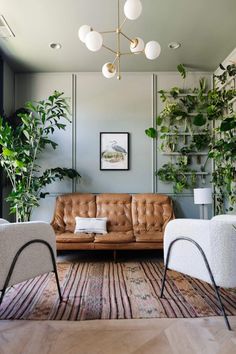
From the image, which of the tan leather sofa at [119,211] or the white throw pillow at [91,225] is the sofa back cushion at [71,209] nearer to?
Result: the tan leather sofa at [119,211]

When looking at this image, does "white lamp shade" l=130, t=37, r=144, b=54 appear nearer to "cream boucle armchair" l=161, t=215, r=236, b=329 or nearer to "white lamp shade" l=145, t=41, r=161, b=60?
"white lamp shade" l=145, t=41, r=161, b=60

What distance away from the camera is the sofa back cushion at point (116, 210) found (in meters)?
4.25

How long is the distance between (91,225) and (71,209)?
20.2 inches

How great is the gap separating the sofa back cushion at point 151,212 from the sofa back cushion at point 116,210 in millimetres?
97

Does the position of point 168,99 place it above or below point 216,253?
above

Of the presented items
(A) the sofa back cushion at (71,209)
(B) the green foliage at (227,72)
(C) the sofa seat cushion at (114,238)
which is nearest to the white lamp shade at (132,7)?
(B) the green foliage at (227,72)

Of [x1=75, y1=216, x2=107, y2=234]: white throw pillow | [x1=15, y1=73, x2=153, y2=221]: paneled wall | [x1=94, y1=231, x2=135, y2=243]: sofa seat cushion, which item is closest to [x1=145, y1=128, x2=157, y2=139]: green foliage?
[x1=15, y1=73, x2=153, y2=221]: paneled wall

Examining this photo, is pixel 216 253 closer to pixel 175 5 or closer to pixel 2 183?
pixel 175 5

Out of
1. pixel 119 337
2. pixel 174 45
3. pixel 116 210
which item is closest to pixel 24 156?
pixel 116 210

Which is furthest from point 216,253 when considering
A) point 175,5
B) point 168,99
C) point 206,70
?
point 206,70

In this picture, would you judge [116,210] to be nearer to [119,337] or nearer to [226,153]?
[226,153]

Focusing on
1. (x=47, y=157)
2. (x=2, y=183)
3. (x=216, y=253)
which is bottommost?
(x=216, y=253)

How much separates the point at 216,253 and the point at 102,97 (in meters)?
3.46

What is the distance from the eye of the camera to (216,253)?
1959 millimetres
